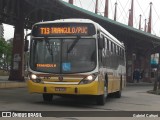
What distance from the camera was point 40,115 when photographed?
523 inches

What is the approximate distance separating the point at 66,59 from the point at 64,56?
135mm

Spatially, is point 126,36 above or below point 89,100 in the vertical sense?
above

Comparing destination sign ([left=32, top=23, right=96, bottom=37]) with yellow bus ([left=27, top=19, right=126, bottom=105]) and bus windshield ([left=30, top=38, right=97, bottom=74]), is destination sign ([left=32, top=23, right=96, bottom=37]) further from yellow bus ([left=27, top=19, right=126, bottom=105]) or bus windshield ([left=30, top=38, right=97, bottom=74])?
bus windshield ([left=30, top=38, right=97, bottom=74])

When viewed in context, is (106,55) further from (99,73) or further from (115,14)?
(115,14)

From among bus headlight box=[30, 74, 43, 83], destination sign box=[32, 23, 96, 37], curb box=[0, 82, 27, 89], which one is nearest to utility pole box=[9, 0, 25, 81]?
curb box=[0, 82, 27, 89]

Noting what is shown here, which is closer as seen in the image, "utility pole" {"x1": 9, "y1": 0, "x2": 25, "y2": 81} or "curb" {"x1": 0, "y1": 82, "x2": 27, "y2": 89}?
"curb" {"x1": 0, "y1": 82, "x2": 27, "y2": 89}

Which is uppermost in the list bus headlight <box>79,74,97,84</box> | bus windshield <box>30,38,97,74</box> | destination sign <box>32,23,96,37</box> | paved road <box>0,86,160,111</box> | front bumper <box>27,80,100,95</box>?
destination sign <box>32,23,96,37</box>

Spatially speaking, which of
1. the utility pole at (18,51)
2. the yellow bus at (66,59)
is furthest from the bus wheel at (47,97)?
the utility pole at (18,51)

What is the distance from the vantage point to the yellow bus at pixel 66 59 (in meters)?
16.2

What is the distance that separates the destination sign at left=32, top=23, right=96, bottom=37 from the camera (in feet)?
54.7

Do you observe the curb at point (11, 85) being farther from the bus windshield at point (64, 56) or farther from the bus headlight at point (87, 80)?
the bus headlight at point (87, 80)

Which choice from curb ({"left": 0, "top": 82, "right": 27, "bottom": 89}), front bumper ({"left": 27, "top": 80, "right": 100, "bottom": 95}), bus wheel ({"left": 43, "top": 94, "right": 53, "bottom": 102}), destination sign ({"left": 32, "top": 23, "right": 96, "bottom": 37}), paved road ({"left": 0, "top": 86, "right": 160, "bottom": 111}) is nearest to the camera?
paved road ({"left": 0, "top": 86, "right": 160, "bottom": 111})

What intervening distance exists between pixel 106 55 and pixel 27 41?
3301 mm

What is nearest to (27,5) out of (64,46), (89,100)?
(89,100)
